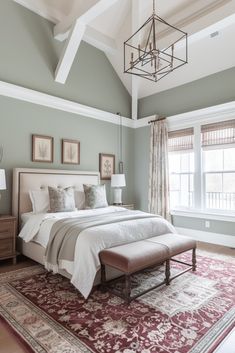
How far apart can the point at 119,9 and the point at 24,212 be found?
13.6ft

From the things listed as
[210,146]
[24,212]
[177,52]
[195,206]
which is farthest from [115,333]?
[177,52]

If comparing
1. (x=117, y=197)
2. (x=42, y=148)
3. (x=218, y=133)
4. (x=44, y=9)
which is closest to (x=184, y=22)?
(x=218, y=133)

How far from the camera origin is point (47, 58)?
15.0 feet

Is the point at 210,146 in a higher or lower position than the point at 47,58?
lower

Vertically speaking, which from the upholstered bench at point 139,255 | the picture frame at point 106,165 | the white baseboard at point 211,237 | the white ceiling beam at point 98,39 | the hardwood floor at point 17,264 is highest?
the white ceiling beam at point 98,39

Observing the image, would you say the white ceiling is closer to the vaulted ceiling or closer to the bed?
the vaulted ceiling

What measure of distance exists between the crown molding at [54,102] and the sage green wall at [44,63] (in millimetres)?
162

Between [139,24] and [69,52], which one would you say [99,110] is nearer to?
[69,52]

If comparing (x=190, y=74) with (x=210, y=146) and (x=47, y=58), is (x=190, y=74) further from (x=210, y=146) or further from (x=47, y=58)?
(x=47, y=58)

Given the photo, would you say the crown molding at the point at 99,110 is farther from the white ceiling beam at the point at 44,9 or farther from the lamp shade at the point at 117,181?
the white ceiling beam at the point at 44,9

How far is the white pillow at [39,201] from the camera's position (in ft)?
12.7

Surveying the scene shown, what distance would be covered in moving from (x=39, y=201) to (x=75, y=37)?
293 cm

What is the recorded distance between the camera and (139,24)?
4418mm

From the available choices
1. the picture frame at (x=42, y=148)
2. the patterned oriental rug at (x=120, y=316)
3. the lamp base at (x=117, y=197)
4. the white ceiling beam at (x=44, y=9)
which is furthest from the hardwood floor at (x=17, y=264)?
the white ceiling beam at (x=44, y=9)
